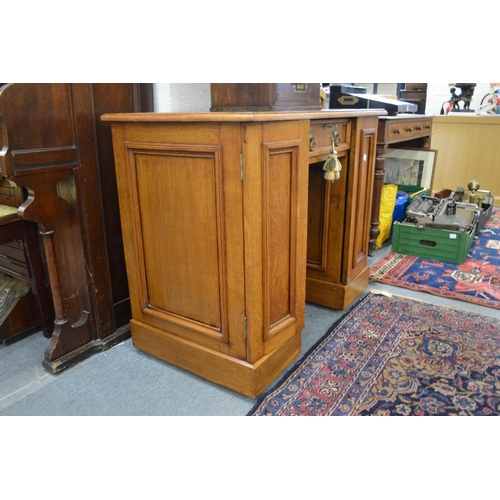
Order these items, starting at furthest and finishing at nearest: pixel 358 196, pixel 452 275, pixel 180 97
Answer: pixel 452 275 < pixel 358 196 < pixel 180 97

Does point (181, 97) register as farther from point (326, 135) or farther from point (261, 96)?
point (326, 135)

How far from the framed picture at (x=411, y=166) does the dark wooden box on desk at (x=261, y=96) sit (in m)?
2.16

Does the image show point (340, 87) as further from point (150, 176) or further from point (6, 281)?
point (6, 281)

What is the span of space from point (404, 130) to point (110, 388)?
2412 millimetres

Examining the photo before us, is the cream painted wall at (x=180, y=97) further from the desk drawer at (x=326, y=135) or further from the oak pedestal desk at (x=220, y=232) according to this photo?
the desk drawer at (x=326, y=135)

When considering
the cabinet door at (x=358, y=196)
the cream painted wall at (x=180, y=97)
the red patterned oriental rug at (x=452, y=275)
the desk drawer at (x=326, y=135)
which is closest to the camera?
the desk drawer at (x=326, y=135)

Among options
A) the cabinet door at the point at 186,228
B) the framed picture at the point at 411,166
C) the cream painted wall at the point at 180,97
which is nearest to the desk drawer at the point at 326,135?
the cabinet door at the point at 186,228

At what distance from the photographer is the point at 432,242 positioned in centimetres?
277

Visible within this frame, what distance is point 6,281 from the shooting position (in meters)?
2.00

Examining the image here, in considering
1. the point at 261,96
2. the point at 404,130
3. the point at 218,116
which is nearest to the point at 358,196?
the point at 261,96

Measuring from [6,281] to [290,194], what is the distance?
142cm

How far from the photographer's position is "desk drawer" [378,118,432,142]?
2590 millimetres

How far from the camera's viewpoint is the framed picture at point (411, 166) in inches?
141

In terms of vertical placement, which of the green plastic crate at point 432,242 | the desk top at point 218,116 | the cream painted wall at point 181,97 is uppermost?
the cream painted wall at point 181,97
